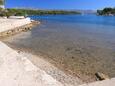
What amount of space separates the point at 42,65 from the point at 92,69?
2622mm

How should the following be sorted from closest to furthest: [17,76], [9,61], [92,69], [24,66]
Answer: [17,76] → [24,66] → [9,61] → [92,69]

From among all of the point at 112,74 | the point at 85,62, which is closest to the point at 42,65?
the point at 85,62

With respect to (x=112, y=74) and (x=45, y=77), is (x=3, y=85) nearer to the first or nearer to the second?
(x=45, y=77)

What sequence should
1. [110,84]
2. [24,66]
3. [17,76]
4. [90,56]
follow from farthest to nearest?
[90,56] < [24,66] < [17,76] < [110,84]

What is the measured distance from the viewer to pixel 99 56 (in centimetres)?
1427

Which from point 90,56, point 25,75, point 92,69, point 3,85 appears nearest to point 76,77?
point 92,69

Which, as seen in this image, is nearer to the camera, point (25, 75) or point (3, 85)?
point (3, 85)

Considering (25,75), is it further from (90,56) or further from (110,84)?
(90,56)

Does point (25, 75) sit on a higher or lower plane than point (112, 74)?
higher

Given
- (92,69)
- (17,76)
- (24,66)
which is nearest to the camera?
(17,76)

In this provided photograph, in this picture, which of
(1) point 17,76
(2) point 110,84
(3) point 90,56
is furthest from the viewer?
(3) point 90,56

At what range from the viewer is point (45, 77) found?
25.6ft

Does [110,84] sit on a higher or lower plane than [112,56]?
higher

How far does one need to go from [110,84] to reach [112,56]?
26.3 ft
